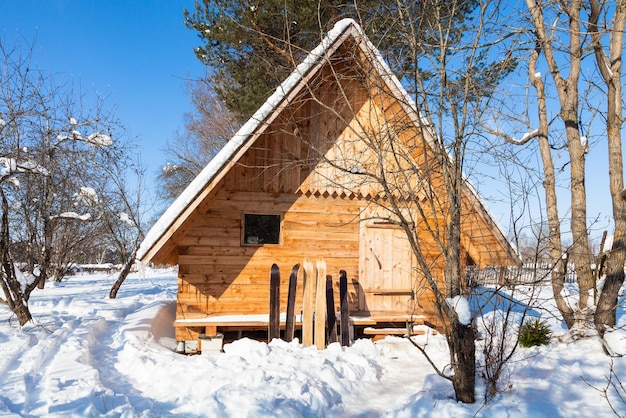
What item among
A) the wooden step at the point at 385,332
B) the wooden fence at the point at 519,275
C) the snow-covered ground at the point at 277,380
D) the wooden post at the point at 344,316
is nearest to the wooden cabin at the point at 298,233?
the wooden step at the point at 385,332

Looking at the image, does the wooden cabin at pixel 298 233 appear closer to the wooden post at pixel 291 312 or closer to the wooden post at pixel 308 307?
the wooden post at pixel 291 312

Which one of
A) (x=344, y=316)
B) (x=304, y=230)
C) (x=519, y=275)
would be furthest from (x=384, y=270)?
(x=519, y=275)

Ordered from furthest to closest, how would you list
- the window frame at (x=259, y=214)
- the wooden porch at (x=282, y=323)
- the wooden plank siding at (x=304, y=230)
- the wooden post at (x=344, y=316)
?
1. the window frame at (x=259, y=214)
2. the wooden plank siding at (x=304, y=230)
3. the wooden porch at (x=282, y=323)
4. the wooden post at (x=344, y=316)

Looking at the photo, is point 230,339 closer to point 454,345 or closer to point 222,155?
point 222,155

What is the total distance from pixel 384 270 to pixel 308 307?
242 cm

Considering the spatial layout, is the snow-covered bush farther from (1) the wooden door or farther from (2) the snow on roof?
(2) the snow on roof

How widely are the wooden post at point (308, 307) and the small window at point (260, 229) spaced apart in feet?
4.12

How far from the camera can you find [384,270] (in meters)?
9.28

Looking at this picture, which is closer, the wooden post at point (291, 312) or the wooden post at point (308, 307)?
the wooden post at point (308, 307)

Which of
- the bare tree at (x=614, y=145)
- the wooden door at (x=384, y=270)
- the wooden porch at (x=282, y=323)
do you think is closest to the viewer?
the bare tree at (x=614, y=145)

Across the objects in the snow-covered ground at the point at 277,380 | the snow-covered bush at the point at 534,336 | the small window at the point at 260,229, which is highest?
the small window at the point at 260,229

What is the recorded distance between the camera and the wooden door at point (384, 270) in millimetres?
9141

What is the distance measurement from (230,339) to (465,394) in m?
5.87

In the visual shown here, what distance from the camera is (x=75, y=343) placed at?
7.39m
